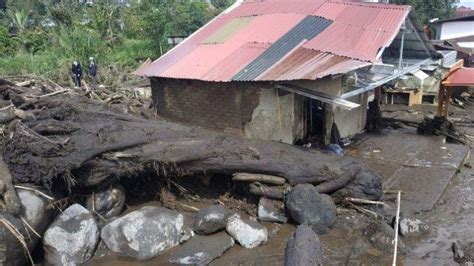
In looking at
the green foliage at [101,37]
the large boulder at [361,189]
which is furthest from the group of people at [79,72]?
the large boulder at [361,189]

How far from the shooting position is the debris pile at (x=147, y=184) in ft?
21.7

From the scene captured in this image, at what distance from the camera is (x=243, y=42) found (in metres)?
9.92

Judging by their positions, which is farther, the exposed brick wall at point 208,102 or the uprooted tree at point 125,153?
the exposed brick wall at point 208,102

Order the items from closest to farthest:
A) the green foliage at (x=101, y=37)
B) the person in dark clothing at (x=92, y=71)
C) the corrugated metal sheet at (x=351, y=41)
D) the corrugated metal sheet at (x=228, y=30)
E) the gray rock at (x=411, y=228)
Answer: the gray rock at (x=411, y=228) → the corrugated metal sheet at (x=351, y=41) → the corrugated metal sheet at (x=228, y=30) → the person in dark clothing at (x=92, y=71) → the green foliage at (x=101, y=37)

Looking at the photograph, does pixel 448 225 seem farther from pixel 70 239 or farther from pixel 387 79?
pixel 70 239

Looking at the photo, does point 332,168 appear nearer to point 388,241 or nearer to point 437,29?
point 388,241

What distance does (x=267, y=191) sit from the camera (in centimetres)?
768

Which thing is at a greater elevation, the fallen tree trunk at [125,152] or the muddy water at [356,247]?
the fallen tree trunk at [125,152]

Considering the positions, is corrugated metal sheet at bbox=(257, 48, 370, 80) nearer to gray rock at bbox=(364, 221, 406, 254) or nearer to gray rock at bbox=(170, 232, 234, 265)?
gray rock at bbox=(364, 221, 406, 254)

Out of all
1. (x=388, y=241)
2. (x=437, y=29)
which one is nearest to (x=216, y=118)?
(x=388, y=241)

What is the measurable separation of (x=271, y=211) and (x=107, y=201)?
9.95 ft

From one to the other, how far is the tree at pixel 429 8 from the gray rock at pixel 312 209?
3329 cm

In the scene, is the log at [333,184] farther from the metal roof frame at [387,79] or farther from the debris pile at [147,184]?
the metal roof frame at [387,79]

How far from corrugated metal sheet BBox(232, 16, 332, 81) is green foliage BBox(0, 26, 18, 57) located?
1943 cm
